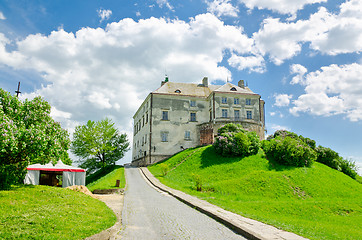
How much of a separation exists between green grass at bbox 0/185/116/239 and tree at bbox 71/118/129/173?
2589 centimetres

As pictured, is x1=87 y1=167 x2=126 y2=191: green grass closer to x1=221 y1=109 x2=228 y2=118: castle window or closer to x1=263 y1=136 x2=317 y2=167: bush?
x1=263 y1=136 x2=317 y2=167: bush

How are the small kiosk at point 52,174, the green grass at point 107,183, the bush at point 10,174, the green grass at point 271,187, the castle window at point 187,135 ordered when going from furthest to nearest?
the castle window at point 187,135
the small kiosk at point 52,174
the green grass at point 107,183
the green grass at point 271,187
the bush at point 10,174

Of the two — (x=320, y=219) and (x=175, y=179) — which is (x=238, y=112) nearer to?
(x=175, y=179)

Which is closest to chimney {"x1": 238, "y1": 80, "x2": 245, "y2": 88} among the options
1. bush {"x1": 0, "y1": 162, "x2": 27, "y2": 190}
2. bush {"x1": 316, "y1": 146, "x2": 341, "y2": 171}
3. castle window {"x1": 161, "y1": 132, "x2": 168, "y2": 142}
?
castle window {"x1": 161, "y1": 132, "x2": 168, "y2": 142}

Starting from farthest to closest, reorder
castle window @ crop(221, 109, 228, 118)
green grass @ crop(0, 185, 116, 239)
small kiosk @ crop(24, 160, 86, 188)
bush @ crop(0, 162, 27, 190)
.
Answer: castle window @ crop(221, 109, 228, 118) < small kiosk @ crop(24, 160, 86, 188) < bush @ crop(0, 162, 27, 190) < green grass @ crop(0, 185, 116, 239)

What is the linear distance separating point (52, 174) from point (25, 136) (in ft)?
51.3

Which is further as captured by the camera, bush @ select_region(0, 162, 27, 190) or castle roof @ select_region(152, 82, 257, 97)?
castle roof @ select_region(152, 82, 257, 97)

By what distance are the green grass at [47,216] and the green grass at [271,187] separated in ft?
27.1

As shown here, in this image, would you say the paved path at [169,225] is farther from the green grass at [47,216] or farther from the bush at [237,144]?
the bush at [237,144]

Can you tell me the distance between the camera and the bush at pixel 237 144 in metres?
32.3

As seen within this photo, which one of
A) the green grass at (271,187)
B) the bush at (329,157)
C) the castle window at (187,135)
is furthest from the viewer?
the castle window at (187,135)

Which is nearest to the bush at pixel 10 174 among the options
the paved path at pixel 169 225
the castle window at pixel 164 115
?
the paved path at pixel 169 225

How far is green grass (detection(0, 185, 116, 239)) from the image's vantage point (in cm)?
757

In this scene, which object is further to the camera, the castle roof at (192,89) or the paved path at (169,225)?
the castle roof at (192,89)
